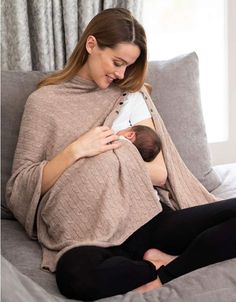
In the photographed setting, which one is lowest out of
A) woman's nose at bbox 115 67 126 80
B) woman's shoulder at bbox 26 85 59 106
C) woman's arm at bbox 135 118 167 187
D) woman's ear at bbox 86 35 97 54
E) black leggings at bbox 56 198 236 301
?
black leggings at bbox 56 198 236 301

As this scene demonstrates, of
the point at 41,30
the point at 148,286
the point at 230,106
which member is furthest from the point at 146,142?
the point at 230,106

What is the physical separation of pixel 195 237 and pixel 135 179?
0.82 feet

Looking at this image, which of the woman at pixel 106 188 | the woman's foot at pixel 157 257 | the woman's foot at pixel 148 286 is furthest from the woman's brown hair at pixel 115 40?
the woman's foot at pixel 148 286

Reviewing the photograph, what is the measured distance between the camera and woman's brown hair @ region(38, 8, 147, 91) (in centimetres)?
160

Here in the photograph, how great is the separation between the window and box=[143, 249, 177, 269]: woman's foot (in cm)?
138

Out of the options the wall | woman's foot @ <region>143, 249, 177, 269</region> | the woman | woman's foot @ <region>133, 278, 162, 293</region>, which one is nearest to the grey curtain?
the woman

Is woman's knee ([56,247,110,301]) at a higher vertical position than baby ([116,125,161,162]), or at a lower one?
lower

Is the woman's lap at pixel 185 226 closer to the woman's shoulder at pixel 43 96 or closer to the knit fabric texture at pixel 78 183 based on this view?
the knit fabric texture at pixel 78 183

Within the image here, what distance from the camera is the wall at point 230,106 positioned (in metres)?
2.63

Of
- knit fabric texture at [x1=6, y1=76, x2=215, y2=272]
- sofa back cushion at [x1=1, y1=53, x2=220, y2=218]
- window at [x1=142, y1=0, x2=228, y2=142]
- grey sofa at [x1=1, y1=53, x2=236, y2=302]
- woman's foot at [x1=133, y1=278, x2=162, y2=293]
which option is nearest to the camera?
grey sofa at [x1=1, y1=53, x2=236, y2=302]

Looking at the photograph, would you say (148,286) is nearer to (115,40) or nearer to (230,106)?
(115,40)

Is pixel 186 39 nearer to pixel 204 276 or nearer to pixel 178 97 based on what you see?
pixel 178 97

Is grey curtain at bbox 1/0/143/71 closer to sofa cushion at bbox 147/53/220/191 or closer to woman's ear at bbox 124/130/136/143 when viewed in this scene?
sofa cushion at bbox 147/53/220/191

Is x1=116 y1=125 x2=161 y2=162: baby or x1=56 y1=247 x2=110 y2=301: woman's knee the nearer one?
x1=56 y1=247 x2=110 y2=301: woman's knee
